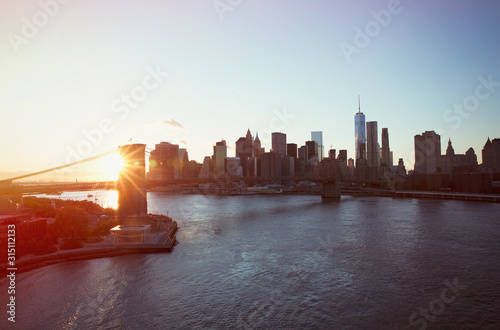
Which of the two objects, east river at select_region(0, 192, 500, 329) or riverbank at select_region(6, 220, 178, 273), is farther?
riverbank at select_region(6, 220, 178, 273)

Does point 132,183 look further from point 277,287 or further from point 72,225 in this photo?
point 277,287

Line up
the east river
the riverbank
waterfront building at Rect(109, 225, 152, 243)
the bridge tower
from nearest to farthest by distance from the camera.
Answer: the east river
the riverbank
waterfront building at Rect(109, 225, 152, 243)
the bridge tower

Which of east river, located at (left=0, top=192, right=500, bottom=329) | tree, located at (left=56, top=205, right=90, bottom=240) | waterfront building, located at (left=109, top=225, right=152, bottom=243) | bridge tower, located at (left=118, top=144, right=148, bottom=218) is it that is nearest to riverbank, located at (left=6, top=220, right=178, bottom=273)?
waterfront building, located at (left=109, top=225, right=152, bottom=243)

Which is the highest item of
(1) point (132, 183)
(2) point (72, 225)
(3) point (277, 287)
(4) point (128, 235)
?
(1) point (132, 183)

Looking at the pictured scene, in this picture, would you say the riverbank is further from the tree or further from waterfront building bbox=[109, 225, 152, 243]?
the tree

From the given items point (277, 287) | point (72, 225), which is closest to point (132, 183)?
point (72, 225)

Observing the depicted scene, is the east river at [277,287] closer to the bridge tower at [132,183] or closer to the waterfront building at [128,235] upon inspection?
the waterfront building at [128,235]

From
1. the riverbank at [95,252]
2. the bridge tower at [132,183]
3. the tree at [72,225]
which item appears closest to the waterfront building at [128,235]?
the riverbank at [95,252]

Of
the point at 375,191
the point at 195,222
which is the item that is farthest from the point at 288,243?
the point at 375,191
